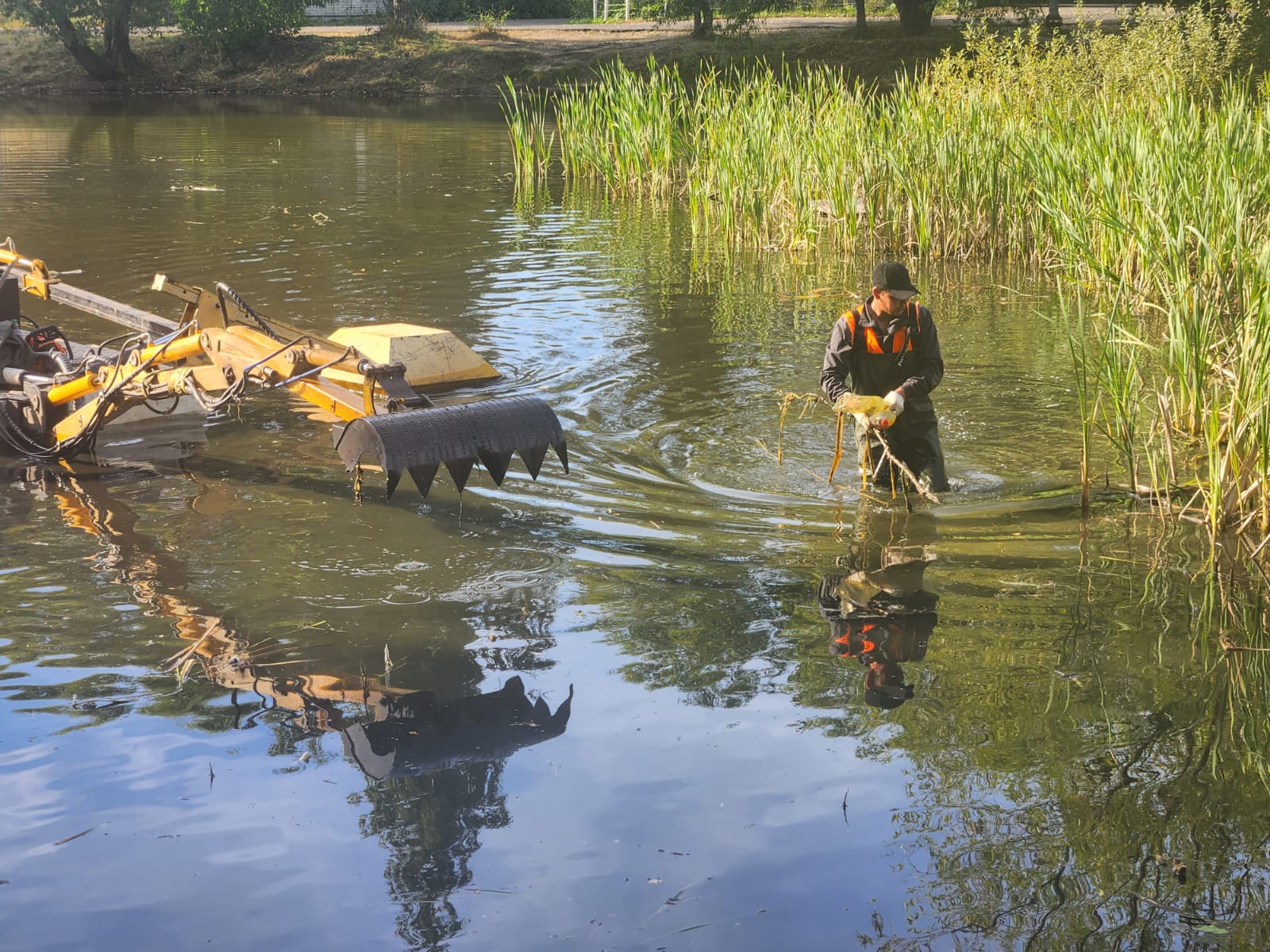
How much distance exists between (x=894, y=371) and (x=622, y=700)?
3.66 meters

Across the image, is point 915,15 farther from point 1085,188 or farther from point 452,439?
point 452,439

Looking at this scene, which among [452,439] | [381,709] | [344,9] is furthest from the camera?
[344,9]

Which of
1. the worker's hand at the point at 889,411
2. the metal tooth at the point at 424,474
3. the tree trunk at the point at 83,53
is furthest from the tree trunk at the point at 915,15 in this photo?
the metal tooth at the point at 424,474

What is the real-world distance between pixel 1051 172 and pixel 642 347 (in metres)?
4.47

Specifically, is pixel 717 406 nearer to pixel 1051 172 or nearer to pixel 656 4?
pixel 1051 172

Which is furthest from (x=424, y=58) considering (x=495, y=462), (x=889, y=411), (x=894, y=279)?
(x=495, y=462)

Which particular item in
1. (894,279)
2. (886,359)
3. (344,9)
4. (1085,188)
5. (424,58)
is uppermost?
(344,9)

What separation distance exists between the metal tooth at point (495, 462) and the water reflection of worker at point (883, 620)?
1634 millimetres

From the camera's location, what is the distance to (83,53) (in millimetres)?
49656

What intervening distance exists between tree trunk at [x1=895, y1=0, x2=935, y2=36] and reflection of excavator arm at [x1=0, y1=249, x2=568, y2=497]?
3562 centimetres

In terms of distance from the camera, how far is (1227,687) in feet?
17.3

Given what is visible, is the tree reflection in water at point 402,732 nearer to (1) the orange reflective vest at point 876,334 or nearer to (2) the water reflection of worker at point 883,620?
(2) the water reflection of worker at point 883,620

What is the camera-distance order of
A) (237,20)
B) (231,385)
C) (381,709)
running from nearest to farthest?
(381,709), (231,385), (237,20)

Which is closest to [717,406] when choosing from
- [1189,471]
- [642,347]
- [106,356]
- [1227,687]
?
[642,347]
